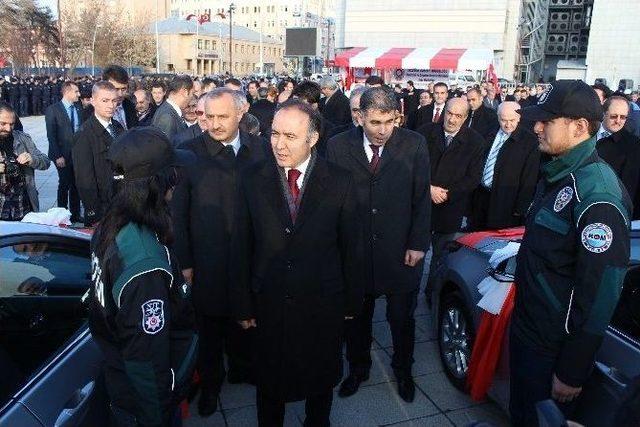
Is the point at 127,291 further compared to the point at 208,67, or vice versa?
the point at 208,67

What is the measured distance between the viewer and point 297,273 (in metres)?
2.52

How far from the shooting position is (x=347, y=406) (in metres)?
3.47

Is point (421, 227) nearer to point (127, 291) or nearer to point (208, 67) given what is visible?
point (127, 291)

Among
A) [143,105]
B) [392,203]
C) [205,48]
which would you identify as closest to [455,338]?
[392,203]

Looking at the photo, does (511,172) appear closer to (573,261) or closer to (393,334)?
(393,334)

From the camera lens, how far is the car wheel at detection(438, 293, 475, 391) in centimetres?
354

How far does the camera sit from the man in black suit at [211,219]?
10.4ft

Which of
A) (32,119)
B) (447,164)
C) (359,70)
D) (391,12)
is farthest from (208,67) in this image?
(447,164)

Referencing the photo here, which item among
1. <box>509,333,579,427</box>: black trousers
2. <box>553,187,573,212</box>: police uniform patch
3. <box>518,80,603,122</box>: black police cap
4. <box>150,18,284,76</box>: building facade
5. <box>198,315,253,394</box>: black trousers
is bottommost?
<box>198,315,253,394</box>: black trousers

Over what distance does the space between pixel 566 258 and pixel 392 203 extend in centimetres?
136

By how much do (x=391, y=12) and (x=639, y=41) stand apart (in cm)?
2381

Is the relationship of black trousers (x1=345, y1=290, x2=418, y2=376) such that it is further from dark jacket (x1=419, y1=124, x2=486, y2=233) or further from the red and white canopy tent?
the red and white canopy tent

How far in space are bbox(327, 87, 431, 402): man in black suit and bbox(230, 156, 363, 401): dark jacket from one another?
2.33 ft

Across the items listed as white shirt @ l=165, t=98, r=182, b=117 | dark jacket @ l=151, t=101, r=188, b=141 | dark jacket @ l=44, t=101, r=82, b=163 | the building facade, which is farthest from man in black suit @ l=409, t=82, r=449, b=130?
the building facade
